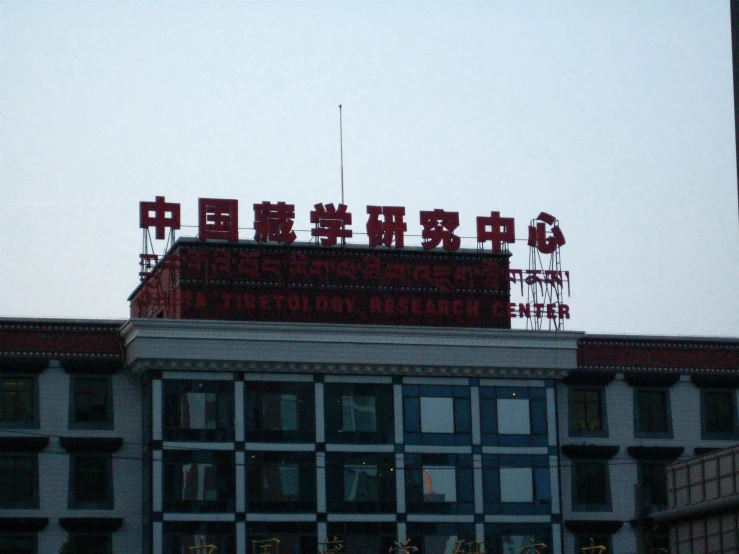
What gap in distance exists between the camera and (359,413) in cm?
6625

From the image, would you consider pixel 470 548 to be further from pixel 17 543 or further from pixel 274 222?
pixel 17 543

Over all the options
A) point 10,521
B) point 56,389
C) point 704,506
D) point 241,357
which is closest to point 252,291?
point 241,357

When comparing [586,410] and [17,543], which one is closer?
[17,543]

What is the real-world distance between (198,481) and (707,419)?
74.6 feet

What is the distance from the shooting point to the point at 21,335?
212 feet

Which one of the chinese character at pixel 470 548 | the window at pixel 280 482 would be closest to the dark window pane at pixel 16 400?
the window at pixel 280 482

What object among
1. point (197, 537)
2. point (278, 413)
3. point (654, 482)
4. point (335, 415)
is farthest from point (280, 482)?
point (654, 482)

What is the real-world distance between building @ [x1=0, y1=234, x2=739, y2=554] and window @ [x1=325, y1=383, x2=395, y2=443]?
8 centimetres

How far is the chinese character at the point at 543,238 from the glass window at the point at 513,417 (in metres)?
6.97

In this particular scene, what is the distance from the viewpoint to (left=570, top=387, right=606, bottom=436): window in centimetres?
6931

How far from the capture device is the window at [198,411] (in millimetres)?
64062

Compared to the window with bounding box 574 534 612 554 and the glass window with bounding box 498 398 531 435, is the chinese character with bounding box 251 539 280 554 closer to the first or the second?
the glass window with bounding box 498 398 531 435

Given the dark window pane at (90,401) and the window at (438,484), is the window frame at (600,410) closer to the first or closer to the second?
the window at (438,484)

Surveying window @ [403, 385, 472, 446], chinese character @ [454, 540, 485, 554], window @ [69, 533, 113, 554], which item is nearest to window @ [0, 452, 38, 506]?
window @ [69, 533, 113, 554]
